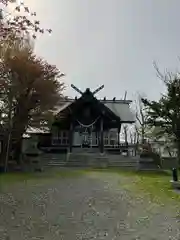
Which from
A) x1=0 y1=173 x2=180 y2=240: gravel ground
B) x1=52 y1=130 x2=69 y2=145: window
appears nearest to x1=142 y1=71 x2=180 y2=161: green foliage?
x1=52 y1=130 x2=69 y2=145: window

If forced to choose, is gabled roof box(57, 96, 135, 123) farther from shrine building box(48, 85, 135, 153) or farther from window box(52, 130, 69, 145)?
window box(52, 130, 69, 145)

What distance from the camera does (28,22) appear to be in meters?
7.27

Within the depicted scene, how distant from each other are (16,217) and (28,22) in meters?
4.01

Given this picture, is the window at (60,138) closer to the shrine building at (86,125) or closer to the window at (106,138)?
the shrine building at (86,125)

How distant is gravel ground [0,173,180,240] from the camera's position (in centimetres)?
634

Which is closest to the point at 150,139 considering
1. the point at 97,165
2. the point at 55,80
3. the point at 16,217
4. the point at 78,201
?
the point at 97,165

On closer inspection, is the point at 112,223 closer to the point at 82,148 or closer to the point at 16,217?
the point at 16,217

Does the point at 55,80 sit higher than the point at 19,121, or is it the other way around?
the point at 55,80

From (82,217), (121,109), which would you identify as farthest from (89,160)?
(82,217)

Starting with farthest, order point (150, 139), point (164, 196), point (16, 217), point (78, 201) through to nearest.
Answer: point (150, 139) → point (164, 196) → point (78, 201) → point (16, 217)

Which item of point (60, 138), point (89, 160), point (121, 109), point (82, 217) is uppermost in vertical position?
point (121, 109)

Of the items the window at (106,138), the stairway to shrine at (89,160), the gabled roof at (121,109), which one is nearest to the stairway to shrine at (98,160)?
the stairway to shrine at (89,160)

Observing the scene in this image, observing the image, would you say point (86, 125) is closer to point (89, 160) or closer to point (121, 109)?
point (121, 109)

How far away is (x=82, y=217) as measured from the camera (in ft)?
26.1
